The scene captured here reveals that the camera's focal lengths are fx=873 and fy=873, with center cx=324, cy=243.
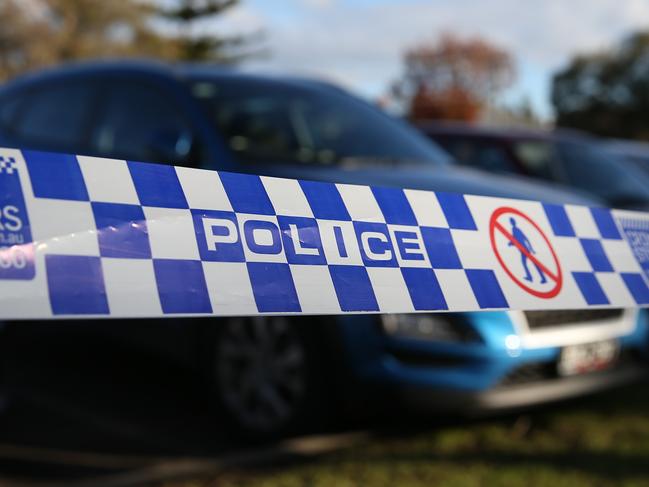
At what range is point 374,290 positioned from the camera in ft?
4.55

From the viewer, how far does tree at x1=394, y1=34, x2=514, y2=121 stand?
157ft

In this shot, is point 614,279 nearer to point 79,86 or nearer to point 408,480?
point 408,480

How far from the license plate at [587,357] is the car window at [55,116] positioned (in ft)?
8.11

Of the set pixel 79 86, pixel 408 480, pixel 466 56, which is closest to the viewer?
pixel 408 480

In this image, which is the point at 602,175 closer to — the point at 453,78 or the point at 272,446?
the point at 272,446

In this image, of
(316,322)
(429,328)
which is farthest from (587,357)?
(316,322)

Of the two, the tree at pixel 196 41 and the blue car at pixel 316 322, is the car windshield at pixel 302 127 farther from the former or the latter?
the tree at pixel 196 41

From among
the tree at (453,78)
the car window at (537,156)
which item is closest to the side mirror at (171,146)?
the car window at (537,156)

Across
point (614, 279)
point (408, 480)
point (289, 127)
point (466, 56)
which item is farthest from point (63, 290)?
point (466, 56)

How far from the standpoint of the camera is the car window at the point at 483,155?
241 inches

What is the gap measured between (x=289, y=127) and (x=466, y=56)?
4952 centimetres

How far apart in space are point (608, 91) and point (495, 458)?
57441 millimetres

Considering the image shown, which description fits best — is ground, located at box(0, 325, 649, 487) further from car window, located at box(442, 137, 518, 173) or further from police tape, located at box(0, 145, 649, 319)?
car window, located at box(442, 137, 518, 173)

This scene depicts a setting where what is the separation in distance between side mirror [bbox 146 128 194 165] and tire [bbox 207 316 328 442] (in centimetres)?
73
